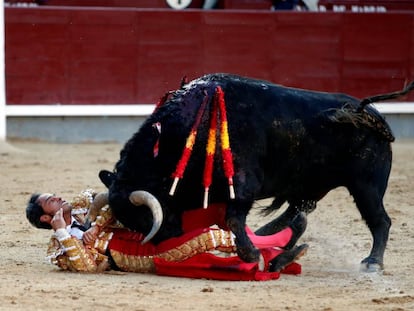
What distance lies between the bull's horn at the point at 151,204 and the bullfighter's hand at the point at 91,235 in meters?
0.31

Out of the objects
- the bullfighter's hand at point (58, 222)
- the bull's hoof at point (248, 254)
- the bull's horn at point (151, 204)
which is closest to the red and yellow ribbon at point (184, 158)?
the bull's horn at point (151, 204)

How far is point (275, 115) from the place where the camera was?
5.73m

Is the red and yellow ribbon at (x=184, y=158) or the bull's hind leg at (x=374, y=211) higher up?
the red and yellow ribbon at (x=184, y=158)

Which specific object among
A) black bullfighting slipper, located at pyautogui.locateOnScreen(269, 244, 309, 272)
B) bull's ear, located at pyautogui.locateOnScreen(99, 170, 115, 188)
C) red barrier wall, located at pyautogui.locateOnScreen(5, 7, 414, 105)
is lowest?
black bullfighting slipper, located at pyautogui.locateOnScreen(269, 244, 309, 272)

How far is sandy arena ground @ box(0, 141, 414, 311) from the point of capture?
4.74m

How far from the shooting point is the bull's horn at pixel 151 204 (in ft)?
17.3

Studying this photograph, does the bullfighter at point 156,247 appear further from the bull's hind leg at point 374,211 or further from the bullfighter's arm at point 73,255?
the bull's hind leg at point 374,211

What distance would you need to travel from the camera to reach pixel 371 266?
5.72 metres

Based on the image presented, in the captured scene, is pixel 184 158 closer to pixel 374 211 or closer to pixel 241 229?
pixel 241 229

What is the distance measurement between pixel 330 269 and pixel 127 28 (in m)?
6.17

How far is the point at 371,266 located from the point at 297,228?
0.40 metres

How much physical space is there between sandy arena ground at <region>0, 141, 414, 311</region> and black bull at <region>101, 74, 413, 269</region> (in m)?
0.25

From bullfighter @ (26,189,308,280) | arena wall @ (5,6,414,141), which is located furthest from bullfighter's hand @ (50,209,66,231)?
arena wall @ (5,6,414,141)

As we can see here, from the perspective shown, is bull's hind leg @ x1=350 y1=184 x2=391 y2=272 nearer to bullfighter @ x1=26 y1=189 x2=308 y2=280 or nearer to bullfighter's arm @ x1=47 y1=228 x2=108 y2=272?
bullfighter @ x1=26 y1=189 x2=308 y2=280
